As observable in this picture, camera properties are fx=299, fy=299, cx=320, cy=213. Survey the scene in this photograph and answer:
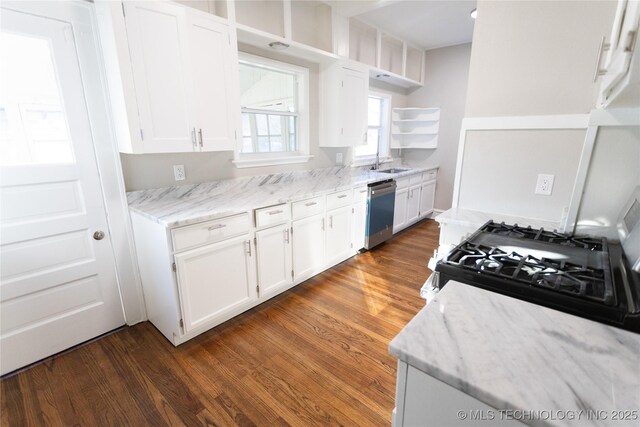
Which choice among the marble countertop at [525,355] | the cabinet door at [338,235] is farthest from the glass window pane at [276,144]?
the marble countertop at [525,355]

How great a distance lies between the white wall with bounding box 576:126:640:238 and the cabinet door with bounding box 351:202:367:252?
2101mm

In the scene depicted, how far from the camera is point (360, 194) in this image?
342cm

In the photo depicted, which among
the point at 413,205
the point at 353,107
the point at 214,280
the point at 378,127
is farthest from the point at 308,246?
the point at 378,127

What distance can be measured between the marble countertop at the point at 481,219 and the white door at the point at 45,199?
2329 millimetres

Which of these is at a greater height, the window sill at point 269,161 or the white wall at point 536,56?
the white wall at point 536,56

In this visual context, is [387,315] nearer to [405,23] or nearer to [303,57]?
[303,57]

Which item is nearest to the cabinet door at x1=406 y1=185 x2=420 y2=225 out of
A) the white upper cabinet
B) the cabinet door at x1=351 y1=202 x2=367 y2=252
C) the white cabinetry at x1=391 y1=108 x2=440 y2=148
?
the white cabinetry at x1=391 y1=108 x2=440 y2=148

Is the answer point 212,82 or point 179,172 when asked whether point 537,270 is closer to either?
point 212,82

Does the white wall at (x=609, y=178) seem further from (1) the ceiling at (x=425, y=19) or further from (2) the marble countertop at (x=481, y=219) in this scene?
(1) the ceiling at (x=425, y=19)

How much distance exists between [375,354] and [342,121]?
8.26 feet

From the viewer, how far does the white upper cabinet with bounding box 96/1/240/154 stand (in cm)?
177

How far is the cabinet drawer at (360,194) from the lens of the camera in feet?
11.0

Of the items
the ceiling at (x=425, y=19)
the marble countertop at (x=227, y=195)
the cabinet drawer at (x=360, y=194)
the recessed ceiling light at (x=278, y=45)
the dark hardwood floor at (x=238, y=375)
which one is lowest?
the dark hardwood floor at (x=238, y=375)

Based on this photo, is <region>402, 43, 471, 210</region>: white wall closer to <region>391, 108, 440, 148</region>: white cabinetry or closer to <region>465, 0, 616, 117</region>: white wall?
<region>391, 108, 440, 148</region>: white cabinetry
